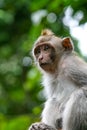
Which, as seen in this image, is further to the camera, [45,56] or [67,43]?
[67,43]

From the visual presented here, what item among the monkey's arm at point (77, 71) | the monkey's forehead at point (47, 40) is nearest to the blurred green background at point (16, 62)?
the monkey's forehead at point (47, 40)

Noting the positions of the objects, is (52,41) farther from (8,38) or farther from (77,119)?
(8,38)

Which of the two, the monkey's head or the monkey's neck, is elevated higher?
the monkey's head

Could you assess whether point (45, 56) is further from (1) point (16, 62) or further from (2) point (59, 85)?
(1) point (16, 62)

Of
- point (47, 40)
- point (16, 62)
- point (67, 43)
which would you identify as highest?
point (16, 62)

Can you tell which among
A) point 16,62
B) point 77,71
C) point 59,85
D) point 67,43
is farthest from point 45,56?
point 16,62

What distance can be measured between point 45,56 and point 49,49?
1.09 feet

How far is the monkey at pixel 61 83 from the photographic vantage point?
11438mm

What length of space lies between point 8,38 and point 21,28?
23.6 inches

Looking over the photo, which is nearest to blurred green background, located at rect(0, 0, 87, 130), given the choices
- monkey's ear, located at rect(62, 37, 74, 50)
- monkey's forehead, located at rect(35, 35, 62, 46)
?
monkey's forehead, located at rect(35, 35, 62, 46)

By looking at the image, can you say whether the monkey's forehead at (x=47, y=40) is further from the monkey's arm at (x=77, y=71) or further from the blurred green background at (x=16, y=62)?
the blurred green background at (x=16, y=62)

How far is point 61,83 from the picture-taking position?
12133 millimetres

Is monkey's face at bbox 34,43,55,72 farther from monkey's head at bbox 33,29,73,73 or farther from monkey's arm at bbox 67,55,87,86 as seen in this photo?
monkey's arm at bbox 67,55,87,86

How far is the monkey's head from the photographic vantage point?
1242 cm
